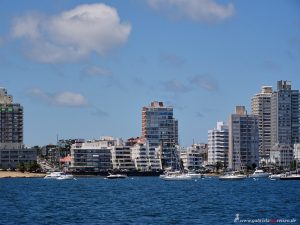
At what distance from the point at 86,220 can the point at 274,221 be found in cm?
1742

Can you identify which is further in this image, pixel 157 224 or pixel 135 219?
pixel 135 219

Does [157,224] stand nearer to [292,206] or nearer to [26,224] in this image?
[26,224]

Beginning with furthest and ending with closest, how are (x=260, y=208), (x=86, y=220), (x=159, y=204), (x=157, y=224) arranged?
(x=159, y=204), (x=260, y=208), (x=86, y=220), (x=157, y=224)

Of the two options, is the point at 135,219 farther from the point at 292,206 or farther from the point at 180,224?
the point at 292,206

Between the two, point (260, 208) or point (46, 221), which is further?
point (260, 208)

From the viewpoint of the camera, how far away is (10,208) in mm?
93562

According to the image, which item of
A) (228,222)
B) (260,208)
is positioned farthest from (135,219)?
(260,208)

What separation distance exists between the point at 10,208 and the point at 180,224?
29809mm

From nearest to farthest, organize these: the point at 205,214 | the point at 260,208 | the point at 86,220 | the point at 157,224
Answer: the point at 157,224 < the point at 86,220 < the point at 205,214 < the point at 260,208

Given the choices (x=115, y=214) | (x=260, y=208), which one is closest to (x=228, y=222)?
(x=115, y=214)

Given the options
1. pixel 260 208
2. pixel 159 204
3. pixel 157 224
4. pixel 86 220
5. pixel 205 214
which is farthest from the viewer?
pixel 159 204

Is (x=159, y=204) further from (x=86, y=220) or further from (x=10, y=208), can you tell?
(x=86, y=220)

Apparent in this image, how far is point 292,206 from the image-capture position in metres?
93.4

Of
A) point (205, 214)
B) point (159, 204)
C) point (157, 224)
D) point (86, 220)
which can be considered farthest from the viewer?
point (159, 204)
